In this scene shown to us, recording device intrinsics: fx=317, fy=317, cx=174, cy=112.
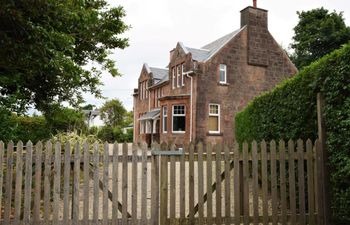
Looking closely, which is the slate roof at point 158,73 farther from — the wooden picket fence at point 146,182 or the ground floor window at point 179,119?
the wooden picket fence at point 146,182

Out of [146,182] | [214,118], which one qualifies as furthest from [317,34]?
[146,182]

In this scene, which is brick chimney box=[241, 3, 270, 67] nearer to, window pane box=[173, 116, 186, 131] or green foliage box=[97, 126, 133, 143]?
window pane box=[173, 116, 186, 131]

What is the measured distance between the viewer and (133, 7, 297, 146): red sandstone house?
73.2ft

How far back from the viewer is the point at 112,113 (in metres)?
47.3

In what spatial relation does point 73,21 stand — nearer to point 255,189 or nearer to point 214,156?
point 214,156

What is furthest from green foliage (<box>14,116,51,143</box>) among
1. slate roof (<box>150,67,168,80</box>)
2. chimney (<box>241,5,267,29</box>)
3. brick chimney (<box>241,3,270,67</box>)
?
slate roof (<box>150,67,168,80</box>)

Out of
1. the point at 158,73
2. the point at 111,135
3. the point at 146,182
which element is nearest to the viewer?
the point at 146,182

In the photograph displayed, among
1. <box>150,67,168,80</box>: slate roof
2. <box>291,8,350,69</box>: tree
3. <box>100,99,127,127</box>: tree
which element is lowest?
<box>100,99,127,127</box>: tree

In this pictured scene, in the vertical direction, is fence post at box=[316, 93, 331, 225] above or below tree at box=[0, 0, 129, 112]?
below

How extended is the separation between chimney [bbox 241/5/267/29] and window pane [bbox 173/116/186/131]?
8525 mm

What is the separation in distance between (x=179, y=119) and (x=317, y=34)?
799 inches

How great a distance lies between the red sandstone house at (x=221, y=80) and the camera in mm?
22312

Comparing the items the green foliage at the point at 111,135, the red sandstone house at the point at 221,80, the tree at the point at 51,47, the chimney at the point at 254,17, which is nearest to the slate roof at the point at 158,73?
the red sandstone house at the point at 221,80

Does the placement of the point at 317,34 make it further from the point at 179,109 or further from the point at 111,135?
the point at 111,135
